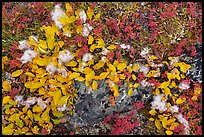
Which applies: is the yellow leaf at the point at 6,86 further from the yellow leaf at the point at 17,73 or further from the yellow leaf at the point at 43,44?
the yellow leaf at the point at 43,44

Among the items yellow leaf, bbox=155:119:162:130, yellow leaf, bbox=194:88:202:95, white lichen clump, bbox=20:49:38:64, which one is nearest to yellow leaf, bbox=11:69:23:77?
white lichen clump, bbox=20:49:38:64

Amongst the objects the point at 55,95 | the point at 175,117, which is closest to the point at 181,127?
the point at 175,117

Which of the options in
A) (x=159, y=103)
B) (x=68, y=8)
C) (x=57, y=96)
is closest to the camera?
(x=57, y=96)

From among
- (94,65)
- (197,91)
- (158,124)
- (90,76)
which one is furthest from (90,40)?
(197,91)

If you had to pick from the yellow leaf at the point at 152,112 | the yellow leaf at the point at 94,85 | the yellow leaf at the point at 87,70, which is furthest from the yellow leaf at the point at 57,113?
Answer: the yellow leaf at the point at 152,112

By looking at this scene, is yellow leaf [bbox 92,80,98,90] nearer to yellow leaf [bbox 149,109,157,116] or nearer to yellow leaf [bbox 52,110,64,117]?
yellow leaf [bbox 52,110,64,117]

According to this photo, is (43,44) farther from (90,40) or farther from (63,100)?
(63,100)

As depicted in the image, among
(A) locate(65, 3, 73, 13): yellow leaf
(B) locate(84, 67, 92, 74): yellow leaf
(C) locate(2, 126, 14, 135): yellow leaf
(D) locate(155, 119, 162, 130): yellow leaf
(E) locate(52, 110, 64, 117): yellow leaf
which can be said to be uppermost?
(A) locate(65, 3, 73, 13): yellow leaf

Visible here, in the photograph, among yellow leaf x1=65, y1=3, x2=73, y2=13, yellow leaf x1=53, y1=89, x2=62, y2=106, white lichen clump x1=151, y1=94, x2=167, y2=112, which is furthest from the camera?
yellow leaf x1=65, y1=3, x2=73, y2=13
